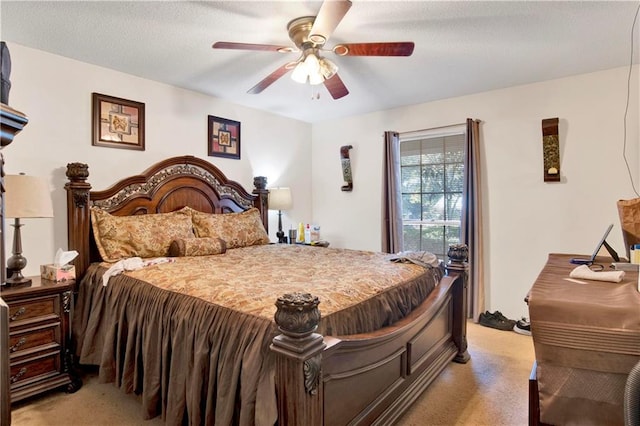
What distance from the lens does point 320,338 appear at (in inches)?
48.4

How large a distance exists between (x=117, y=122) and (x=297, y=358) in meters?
2.87

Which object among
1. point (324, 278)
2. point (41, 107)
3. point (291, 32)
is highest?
point (291, 32)

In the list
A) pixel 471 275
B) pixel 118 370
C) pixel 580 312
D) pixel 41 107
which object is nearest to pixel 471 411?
pixel 580 312

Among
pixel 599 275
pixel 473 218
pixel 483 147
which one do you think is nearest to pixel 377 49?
pixel 599 275

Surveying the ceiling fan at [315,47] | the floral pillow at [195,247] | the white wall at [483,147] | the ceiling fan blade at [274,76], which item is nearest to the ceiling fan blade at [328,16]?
the ceiling fan at [315,47]

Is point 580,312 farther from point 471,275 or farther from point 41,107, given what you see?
point 41,107

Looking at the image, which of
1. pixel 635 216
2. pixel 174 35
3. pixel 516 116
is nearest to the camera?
pixel 635 216

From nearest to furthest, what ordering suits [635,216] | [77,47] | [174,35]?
[635,216], [174,35], [77,47]

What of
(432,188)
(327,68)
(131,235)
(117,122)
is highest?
(327,68)

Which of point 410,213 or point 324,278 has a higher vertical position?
point 410,213

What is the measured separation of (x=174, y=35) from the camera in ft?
7.95

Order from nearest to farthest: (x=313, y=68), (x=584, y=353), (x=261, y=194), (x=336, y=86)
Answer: (x=584, y=353) → (x=313, y=68) → (x=336, y=86) → (x=261, y=194)

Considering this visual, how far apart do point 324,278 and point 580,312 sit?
126 cm

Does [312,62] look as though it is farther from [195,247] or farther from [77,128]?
[77,128]
